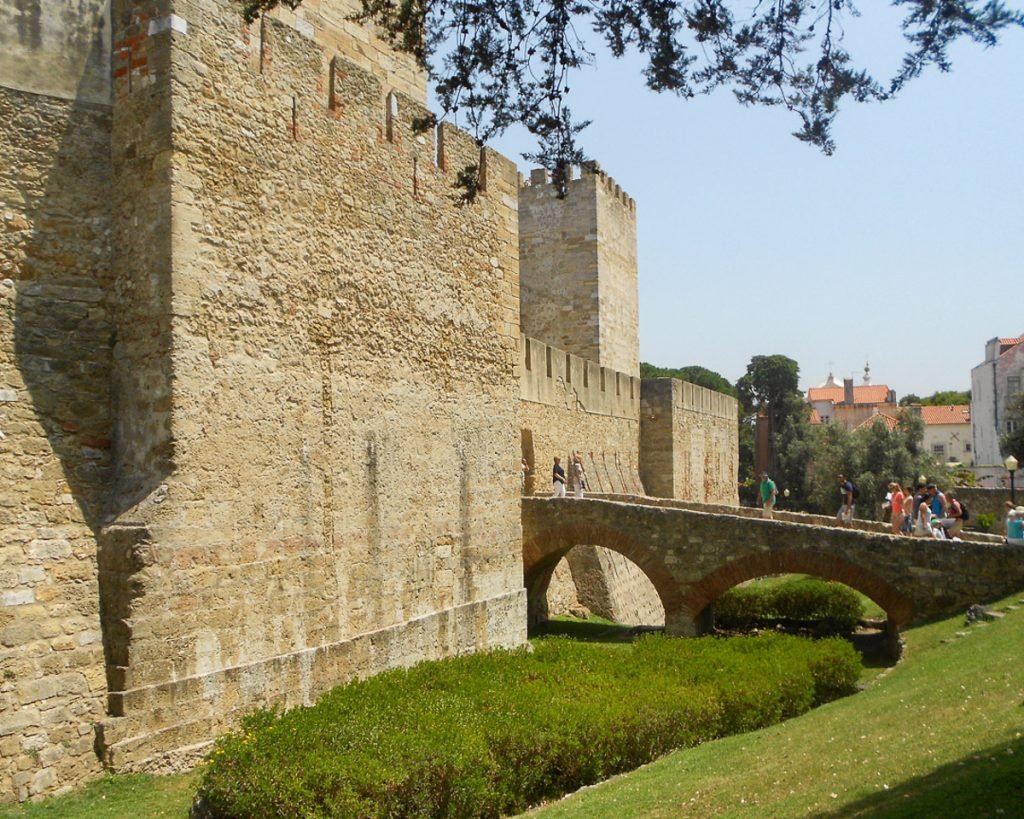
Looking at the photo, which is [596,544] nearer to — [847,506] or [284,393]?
[847,506]

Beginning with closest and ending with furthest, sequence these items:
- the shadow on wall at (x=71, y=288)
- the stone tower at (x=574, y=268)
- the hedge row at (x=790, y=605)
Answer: the shadow on wall at (x=71, y=288), the hedge row at (x=790, y=605), the stone tower at (x=574, y=268)

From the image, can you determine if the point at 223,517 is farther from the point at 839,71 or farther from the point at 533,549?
the point at 533,549

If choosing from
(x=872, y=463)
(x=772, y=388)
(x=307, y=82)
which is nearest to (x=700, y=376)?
(x=772, y=388)

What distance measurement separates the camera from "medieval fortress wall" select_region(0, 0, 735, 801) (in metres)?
6.96

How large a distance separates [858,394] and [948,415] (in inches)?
491

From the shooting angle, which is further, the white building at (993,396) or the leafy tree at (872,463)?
the white building at (993,396)

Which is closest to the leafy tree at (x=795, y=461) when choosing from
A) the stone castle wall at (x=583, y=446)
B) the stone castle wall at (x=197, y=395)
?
the stone castle wall at (x=583, y=446)

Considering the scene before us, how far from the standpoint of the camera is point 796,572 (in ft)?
47.5

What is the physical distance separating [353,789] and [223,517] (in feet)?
8.70

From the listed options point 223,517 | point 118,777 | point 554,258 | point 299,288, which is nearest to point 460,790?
point 118,777

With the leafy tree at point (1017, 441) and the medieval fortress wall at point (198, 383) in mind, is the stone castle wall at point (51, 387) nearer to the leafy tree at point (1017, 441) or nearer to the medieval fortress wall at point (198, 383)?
the medieval fortress wall at point (198, 383)

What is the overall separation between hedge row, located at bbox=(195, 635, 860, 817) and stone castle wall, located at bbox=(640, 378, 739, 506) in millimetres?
13936

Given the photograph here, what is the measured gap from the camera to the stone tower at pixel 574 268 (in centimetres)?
2459

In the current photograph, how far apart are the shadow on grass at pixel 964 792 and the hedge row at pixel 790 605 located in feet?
43.7
